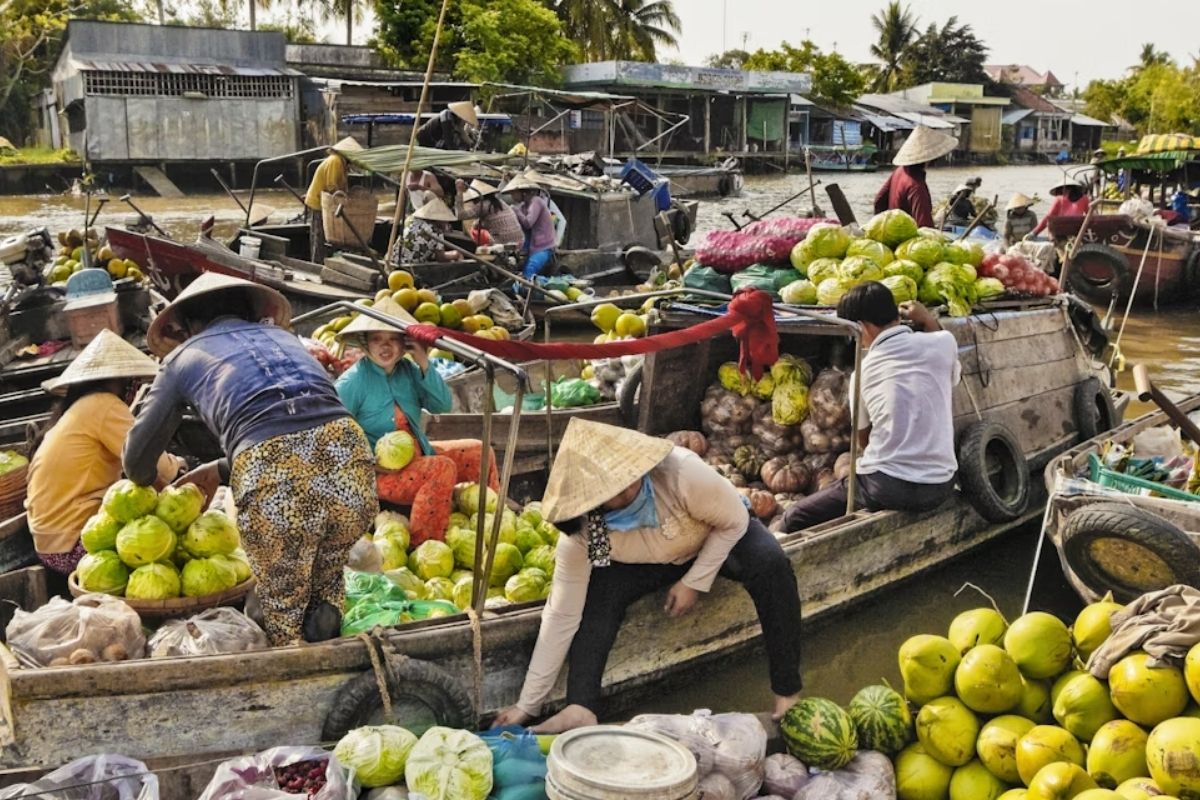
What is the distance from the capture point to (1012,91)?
60.0 metres

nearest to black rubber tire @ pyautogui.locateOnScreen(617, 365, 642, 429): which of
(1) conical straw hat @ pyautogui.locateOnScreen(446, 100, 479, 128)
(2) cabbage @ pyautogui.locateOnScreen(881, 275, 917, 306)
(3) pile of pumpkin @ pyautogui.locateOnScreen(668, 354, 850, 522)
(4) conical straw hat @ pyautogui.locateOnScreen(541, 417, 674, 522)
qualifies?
(3) pile of pumpkin @ pyautogui.locateOnScreen(668, 354, 850, 522)

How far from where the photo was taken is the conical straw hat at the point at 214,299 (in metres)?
3.53

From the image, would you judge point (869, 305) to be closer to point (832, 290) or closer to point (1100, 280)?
point (832, 290)

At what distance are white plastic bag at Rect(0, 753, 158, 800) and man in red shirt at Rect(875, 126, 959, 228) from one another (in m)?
6.48

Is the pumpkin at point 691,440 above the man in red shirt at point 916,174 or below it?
below

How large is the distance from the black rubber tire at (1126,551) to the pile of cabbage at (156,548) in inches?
125

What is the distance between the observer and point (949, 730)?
3.10 metres

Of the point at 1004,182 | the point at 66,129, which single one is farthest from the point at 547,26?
the point at 1004,182

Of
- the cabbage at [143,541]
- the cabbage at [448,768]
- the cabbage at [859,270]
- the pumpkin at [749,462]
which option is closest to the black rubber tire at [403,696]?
the cabbage at [448,768]

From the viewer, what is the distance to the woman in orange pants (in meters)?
4.67

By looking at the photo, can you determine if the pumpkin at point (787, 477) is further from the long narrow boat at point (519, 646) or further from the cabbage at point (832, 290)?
the cabbage at point (832, 290)

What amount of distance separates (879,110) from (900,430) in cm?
4738

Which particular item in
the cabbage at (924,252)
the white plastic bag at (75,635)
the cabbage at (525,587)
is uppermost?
the cabbage at (924,252)

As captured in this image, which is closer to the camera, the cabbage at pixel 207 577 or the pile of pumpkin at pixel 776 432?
the cabbage at pixel 207 577
